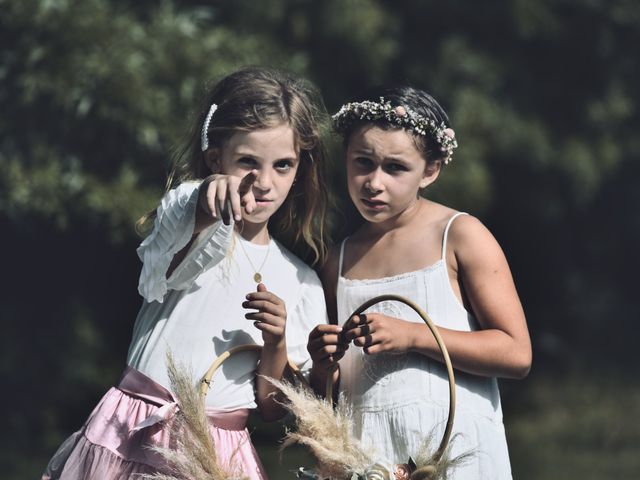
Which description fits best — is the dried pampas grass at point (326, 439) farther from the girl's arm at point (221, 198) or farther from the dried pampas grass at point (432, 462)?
the girl's arm at point (221, 198)

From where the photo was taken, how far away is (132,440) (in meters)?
3.03

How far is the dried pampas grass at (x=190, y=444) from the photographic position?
9.05ft

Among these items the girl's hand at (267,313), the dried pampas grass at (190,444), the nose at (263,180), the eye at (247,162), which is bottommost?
the dried pampas grass at (190,444)

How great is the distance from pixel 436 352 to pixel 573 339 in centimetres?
852

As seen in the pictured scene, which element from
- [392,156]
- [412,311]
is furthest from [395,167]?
[412,311]

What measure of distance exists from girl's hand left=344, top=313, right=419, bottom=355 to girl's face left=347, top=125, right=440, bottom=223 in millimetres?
394

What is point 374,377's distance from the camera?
3.14m

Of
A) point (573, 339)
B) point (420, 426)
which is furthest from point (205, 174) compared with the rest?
point (573, 339)

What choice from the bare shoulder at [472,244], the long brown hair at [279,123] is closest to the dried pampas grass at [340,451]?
the bare shoulder at [472,244]

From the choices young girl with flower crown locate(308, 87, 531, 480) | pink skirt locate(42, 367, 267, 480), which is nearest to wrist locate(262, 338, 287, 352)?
young girl with flower crown locate(308, 87, 531, 480)

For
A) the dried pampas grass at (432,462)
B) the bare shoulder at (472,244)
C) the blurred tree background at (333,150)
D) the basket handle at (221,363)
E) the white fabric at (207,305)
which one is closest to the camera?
the dried pampas grass at (432,462)

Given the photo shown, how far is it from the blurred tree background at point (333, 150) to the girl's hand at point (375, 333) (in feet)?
7.67

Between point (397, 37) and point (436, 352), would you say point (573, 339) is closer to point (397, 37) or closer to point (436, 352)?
point (397, 37)

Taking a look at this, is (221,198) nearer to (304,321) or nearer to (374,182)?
(374,182)
